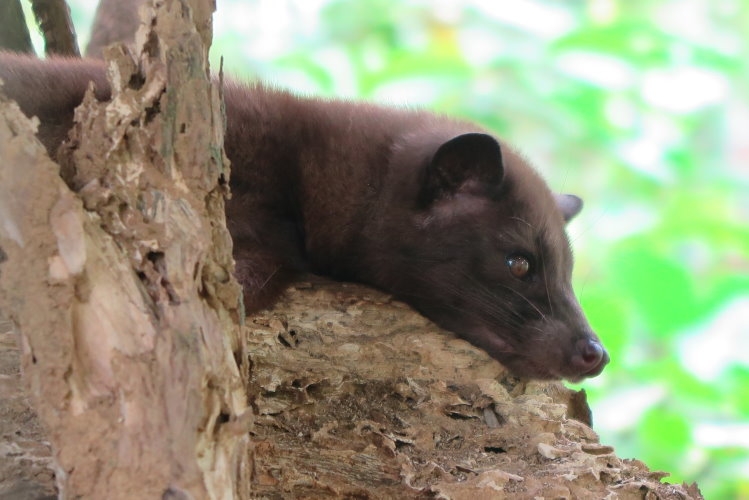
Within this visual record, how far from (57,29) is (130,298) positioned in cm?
274

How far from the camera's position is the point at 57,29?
411 cm

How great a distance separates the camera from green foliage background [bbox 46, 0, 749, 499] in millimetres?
6160

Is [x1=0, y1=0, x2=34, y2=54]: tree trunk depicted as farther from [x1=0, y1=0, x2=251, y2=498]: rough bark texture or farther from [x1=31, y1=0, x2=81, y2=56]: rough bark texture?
[x1=0, y1=0, x2=251, y2=498]: rough bark texture

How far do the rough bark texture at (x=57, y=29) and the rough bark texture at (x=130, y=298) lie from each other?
7.80 feet

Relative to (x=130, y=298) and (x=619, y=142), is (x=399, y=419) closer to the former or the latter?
(x=130, y=298)

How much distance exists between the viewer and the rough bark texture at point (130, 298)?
1.76 m

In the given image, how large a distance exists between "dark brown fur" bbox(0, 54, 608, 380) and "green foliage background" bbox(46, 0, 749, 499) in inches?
91.5

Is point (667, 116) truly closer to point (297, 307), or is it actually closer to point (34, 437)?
point (297, 307)

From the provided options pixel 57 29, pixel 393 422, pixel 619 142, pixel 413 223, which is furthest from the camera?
pixel 619 142

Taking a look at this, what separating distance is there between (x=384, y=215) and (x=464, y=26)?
374cm

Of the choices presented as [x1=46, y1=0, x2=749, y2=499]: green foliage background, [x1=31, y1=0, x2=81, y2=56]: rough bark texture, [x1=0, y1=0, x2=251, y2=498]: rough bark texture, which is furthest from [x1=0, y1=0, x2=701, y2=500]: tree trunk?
[x1=46, y1=0, x2=749, y2=499]: green foliage background

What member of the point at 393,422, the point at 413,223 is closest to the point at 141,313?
the point at 393,422

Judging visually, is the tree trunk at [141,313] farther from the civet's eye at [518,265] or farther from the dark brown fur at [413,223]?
the civet's eye at [518,265]

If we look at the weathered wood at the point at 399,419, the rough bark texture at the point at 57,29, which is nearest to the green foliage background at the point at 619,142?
the rough bark texture at the point at 57,29
